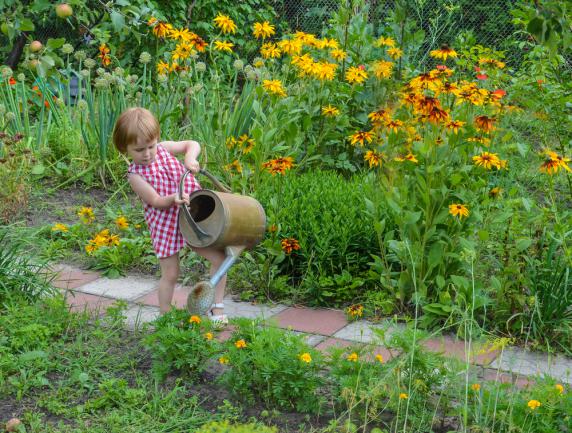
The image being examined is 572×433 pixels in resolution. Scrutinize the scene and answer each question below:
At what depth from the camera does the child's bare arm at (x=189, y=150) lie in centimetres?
338

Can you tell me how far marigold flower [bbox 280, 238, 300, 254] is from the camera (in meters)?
3.93

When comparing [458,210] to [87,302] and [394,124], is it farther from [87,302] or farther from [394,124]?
[87,302]

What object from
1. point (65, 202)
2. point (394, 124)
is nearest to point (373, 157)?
point (394, 124)

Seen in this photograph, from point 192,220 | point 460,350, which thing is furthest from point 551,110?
point 192,220

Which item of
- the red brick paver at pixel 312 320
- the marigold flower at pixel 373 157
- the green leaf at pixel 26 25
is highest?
the green leaf at pixel 26 25

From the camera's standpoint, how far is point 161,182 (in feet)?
11.5

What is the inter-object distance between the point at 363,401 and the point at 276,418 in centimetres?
29

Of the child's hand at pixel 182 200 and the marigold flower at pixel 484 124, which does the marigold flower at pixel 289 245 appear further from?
the marigold flower at pixel 484 124

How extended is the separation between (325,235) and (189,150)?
0.82 meters

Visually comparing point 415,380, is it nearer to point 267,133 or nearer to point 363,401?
point 363,401

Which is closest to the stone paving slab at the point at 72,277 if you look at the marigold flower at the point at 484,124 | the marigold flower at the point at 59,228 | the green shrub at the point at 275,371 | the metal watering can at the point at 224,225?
the marigold flower at the point at 59,228

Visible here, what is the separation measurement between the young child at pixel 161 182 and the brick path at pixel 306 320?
0.17m

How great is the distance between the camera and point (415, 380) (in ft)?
8.61

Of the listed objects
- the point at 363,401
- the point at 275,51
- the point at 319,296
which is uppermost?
the point at 275,51
